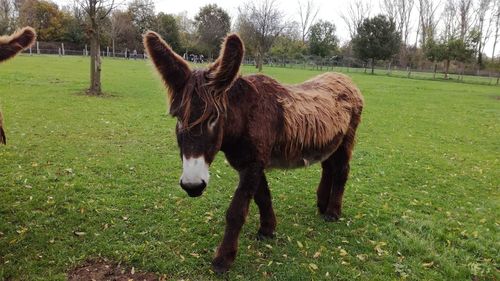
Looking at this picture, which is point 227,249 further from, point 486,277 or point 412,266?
point 486,277

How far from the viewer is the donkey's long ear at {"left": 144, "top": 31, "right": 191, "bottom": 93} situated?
3.13 meters

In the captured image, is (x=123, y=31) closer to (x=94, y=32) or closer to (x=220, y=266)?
(x=94, y=32)

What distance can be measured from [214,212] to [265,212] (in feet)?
3.55

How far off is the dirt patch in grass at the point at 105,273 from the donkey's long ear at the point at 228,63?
2.21 metres

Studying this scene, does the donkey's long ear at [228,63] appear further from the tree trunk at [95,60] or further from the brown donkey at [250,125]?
the tree trunk at [95,60]

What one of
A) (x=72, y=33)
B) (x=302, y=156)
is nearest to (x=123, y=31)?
(x=72, y=33)

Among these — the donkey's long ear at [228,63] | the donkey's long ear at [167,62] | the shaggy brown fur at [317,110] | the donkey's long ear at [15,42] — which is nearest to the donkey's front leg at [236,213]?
the shaggy brown fur at [317,110]

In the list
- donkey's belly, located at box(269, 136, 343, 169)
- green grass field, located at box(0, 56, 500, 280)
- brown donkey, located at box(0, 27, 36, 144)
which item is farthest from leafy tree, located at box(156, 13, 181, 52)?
donkey's belly, located at box(269, 136, 343, 169)

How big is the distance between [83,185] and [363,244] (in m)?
4.61

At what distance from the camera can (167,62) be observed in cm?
318

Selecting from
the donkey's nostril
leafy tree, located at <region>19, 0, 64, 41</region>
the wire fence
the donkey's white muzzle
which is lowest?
the donkey's nostril

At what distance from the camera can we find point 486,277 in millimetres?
4184

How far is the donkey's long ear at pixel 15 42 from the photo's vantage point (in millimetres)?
3738

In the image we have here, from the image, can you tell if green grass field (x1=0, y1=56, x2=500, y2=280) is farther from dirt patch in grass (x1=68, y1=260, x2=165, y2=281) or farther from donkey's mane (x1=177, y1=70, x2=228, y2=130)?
donkey's mane (x1=177, y1=70, x2=228, y2=130)
